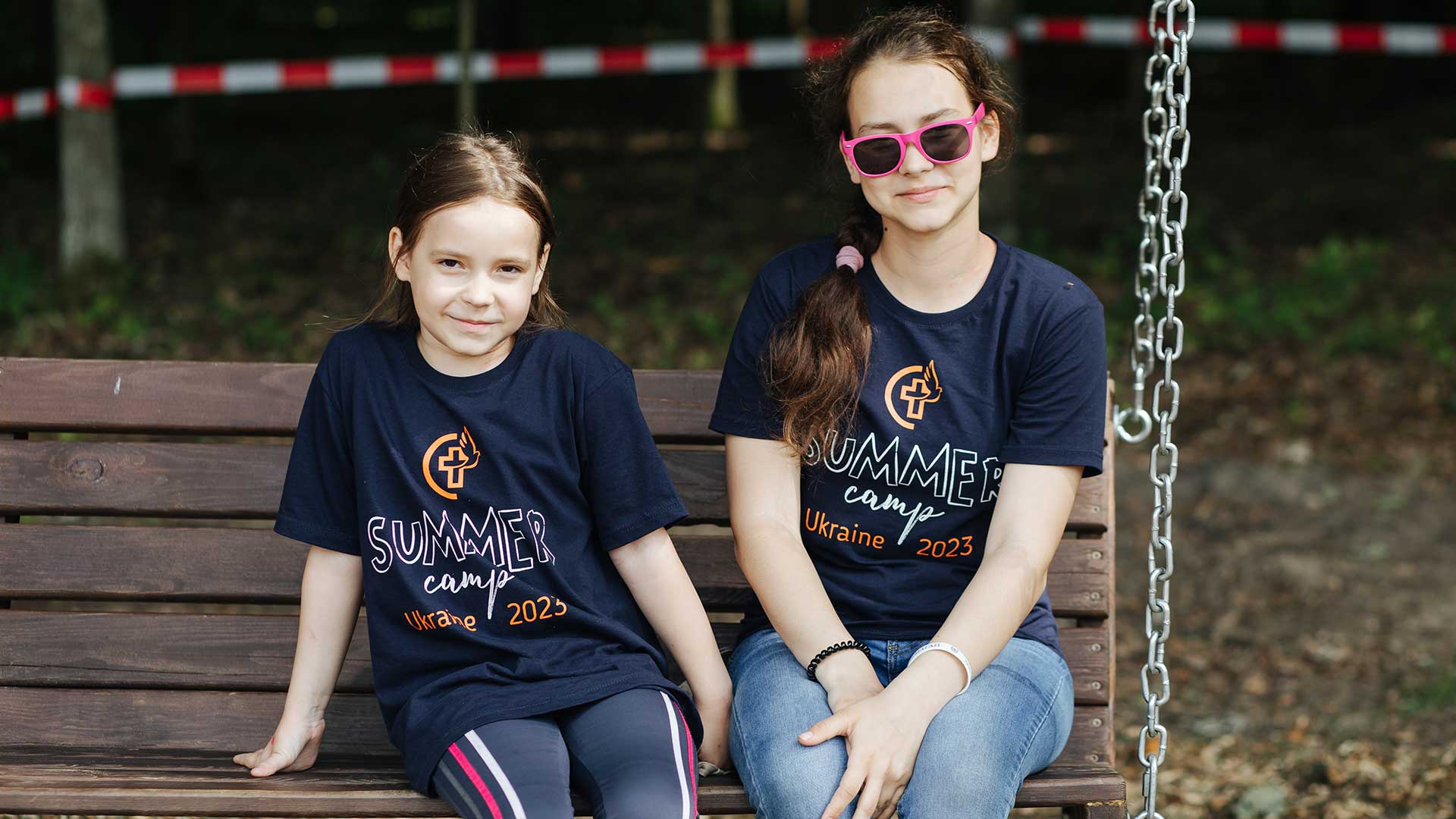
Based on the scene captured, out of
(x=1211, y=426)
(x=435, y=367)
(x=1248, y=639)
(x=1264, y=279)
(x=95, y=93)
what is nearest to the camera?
(x=435, y=367)

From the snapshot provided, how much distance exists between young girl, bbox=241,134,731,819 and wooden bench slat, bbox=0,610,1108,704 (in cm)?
46

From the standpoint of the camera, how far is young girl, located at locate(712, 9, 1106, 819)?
2.68 m

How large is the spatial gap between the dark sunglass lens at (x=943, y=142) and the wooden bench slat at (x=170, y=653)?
43.5 inches

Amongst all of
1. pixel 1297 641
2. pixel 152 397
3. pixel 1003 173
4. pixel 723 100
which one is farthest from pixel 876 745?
pixel 723 100

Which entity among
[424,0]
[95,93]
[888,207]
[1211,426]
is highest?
[424,0]

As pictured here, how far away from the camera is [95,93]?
7941 mm

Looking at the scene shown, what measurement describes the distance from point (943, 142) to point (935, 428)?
1.69ft

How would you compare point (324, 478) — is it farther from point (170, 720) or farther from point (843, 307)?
point (843, 307)

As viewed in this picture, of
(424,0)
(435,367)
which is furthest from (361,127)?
(435,367)

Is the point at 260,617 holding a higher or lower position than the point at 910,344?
lower

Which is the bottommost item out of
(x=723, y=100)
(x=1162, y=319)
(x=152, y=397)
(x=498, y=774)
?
(x=498, y=774)

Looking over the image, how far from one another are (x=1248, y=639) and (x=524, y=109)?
11.5 meters

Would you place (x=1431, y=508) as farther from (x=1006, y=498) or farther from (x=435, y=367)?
(x=435, y=367)

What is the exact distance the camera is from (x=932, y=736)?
8.35 ft
